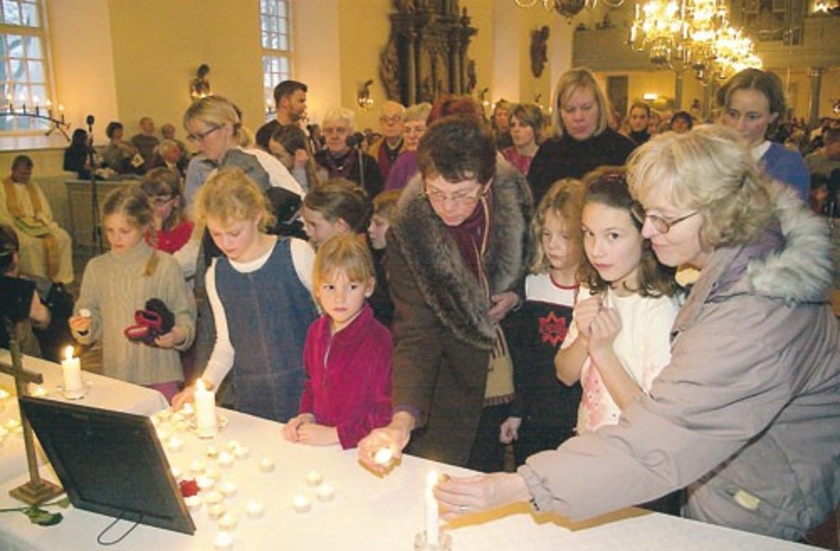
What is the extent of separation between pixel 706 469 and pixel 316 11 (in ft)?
44.6

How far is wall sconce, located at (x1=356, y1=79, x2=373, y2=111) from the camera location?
14547mm

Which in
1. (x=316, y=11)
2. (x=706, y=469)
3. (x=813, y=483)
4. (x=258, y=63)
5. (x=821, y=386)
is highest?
(x=316, y=11)

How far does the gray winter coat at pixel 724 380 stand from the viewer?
1.38 metres

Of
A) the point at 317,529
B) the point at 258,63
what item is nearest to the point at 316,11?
the point at 258,63

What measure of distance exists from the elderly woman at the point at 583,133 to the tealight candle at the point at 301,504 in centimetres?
236

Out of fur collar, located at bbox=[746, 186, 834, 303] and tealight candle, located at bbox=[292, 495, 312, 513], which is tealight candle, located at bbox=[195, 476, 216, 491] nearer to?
tealight candle, located at bbox=[292, 495, 312, 513]

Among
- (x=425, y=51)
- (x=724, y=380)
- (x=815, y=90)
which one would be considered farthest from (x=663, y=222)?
(x=815, y=90)

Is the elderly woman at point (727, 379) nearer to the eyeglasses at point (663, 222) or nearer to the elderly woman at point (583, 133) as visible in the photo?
the eyeglasses at point (663, 222)

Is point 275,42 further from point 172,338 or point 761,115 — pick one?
point 172,338

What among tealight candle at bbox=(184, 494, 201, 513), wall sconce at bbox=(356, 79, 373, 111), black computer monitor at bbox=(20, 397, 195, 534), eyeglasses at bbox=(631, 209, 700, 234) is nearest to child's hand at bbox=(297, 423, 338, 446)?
tealight candle at bbox=(184, 494, 201, 513)

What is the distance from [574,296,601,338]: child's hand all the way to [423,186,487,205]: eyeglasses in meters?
0.47

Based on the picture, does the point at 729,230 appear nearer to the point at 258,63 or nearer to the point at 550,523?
the point at 550,523

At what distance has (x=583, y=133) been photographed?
3.82m

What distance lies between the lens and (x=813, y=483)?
1578 millimetres
